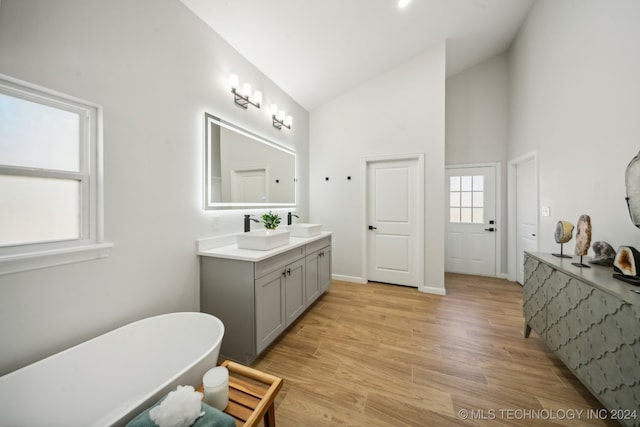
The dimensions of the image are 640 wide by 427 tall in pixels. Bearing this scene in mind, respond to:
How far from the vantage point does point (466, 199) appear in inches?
162

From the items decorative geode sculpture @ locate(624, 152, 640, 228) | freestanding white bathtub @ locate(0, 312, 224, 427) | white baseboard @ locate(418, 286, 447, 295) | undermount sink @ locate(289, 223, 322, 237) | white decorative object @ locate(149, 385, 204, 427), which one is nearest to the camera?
white decorative object @ locate(149, 385, 204, 427)

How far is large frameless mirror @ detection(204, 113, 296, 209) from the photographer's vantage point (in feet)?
6.77

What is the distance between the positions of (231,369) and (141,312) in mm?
792

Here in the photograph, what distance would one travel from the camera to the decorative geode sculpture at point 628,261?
1309 mm

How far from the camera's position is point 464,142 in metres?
4.05

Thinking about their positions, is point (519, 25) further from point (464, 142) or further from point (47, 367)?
point (47, 367)

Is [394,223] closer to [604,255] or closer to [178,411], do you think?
[604,255]

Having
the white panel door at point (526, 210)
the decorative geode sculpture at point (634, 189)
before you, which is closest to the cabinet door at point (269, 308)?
the decorative geode sculpture at point (634, 189)

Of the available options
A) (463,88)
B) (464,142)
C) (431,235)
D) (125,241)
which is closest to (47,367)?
(125,241)

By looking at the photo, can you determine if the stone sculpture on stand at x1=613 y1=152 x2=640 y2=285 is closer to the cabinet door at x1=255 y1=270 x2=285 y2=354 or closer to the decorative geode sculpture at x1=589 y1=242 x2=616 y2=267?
the decorative geode sculpture at x1=589 y1=242 x2=616 y2=267

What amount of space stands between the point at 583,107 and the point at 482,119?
2.01m

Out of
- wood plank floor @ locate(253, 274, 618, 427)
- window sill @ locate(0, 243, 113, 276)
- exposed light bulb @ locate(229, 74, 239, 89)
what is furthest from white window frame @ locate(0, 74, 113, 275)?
wood plank floor @ locate(253, 274, 618, 427)

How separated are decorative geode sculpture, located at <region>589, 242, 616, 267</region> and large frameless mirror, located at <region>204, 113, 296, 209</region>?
2.94 metres

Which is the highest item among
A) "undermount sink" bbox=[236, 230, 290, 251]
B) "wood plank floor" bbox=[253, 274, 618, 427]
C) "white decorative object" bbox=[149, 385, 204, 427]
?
"undermount sink" bbox=[236, 230, 290, 251]
